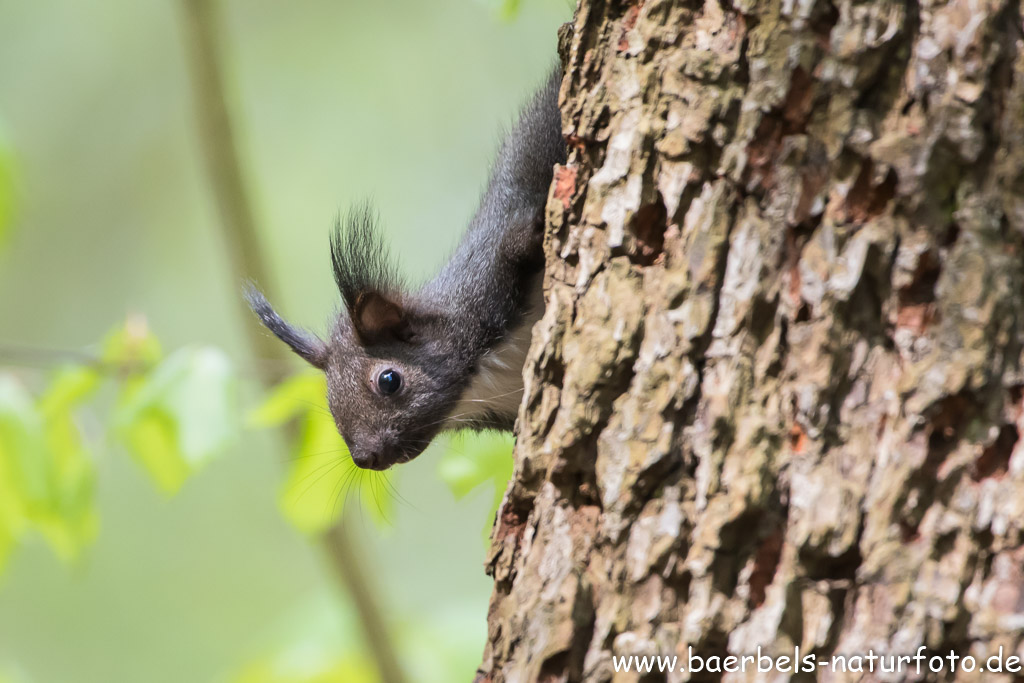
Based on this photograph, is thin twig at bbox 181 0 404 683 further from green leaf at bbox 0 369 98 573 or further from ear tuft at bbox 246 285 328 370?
green leaf at bbox 0 369 98 573

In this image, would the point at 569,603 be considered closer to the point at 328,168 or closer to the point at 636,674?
the point at 636,674

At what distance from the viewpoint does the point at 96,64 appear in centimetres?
615

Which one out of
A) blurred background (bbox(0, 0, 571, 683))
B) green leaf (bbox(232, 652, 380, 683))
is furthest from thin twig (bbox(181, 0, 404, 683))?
blurred background (bbox(0, 0, 571, 683))

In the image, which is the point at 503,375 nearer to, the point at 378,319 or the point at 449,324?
the point at 449,324

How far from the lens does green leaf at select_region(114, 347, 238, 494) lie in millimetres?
2262

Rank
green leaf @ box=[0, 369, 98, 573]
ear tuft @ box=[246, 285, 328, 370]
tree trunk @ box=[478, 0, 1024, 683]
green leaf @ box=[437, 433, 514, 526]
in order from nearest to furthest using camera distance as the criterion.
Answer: tree trunk @ box=[478, 0, 1024, 683]
green leaf @ box=[437, 433, 514, 526]
green leaf @ box=[0, 369, 98, 573]
ear tuft @ box=[246, 285, 328, 370]

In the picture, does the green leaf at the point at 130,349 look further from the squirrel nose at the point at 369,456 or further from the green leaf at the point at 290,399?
the squirrel nose at the point at 369,456

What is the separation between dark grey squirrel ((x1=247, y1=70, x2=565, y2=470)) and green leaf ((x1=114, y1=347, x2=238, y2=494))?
11.6 inches

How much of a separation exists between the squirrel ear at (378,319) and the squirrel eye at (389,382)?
102 millimetres

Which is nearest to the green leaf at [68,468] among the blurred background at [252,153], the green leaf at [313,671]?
the green leaf at [313,671]

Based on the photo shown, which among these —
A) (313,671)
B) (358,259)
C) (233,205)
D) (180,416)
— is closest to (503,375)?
(358,259)

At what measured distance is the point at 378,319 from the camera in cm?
243

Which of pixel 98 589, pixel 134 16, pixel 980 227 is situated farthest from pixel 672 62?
pixel 98 589

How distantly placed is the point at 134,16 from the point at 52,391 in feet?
14.3
